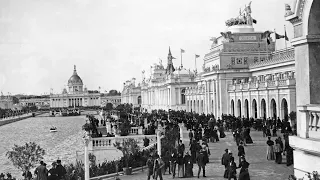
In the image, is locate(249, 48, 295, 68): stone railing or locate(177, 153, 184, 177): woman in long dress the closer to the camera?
locate(177, 153, 184, 177): woman in long dress

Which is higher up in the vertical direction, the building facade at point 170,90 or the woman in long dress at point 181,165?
the building facade at point 170,90

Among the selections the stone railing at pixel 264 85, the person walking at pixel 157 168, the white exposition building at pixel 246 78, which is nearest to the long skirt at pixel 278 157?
the person walking at pixel 157 168

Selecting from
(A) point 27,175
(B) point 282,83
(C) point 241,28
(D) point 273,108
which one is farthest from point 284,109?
(A) point 27,175

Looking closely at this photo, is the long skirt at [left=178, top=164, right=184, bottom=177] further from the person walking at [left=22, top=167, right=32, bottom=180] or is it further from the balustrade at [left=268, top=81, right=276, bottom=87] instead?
the balustrade at [left=268, top=81, right=276, bottom=87]

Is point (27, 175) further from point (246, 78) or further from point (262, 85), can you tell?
point (246, 78)

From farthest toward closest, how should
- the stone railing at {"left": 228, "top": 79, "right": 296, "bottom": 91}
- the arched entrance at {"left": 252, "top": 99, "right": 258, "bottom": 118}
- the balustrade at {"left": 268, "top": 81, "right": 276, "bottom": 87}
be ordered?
the arched entrance at {"left": 252, "top": 99, "right": 258, "bottom": 118} → the balustrade at {"left": 268, "top": 81, "right": 276, "bottom": 87} → the stone railing at {"left": 228, "top": 79, "right": 296, "bottom": 91}

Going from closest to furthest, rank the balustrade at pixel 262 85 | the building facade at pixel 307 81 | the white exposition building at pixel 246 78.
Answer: the building facade at pixel 307 81 → the white exposition building at pixel 246 78 → the balustrade at pixel 262 85

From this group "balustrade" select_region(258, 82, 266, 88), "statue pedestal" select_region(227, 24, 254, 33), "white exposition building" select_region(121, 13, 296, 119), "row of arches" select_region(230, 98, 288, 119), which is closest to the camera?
"row of arches" select_region(230, 98, 288, 119)

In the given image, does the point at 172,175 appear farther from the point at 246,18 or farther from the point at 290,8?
the point at 246,18

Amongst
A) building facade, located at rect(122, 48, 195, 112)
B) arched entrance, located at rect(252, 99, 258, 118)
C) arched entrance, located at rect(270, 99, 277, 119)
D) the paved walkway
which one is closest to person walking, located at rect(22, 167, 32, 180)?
the paved walkway

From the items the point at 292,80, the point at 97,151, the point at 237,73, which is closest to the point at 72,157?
the point at 97,151

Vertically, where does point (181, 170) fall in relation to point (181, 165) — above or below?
below

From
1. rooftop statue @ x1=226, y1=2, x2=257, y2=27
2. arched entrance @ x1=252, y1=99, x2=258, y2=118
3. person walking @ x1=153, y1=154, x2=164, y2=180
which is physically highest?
rooftop statue @ x1=226, y1=2, x2=257, y2=27

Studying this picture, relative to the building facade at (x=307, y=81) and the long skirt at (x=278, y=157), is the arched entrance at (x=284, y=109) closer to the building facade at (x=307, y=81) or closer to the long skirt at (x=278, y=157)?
the long skirt at (x=278, y=157)
